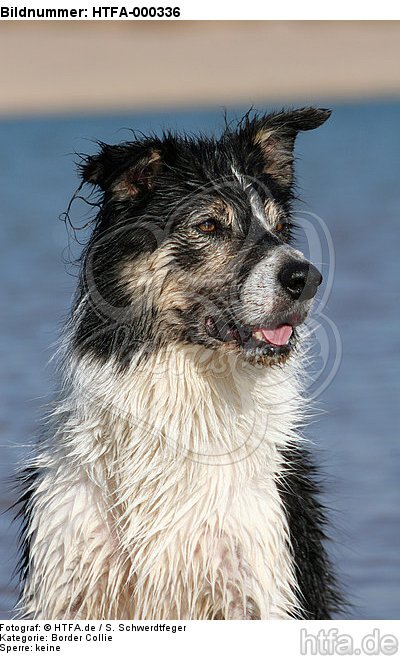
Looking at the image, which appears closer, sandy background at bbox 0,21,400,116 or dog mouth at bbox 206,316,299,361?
dog mouth at bbox 206,316,299,361

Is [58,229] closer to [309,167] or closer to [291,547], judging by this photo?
[309,167]

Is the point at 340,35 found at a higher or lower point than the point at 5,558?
higher

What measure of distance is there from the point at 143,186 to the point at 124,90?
14269 millimetres

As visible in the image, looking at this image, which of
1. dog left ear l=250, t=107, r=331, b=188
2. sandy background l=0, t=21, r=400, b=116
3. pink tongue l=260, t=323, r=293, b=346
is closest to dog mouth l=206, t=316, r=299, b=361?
pink tongue l=260, t=323, r=293, b=346

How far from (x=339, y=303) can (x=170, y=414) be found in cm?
541

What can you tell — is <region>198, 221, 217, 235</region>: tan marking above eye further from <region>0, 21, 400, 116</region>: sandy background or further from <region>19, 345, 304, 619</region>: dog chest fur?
<region>0, 21, 400, 116</region>: sandy background

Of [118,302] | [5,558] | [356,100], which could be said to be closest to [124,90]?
[356,100]

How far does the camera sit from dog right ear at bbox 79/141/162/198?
516cm

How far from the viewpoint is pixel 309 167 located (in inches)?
630

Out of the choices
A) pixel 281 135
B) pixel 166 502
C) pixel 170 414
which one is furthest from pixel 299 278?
pixel 166 502

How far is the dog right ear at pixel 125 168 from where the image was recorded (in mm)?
5160

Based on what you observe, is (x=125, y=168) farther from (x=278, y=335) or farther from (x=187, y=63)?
(x=187, y=63)

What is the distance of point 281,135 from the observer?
558cm

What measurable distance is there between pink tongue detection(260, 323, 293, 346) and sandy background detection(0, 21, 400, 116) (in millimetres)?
13536
